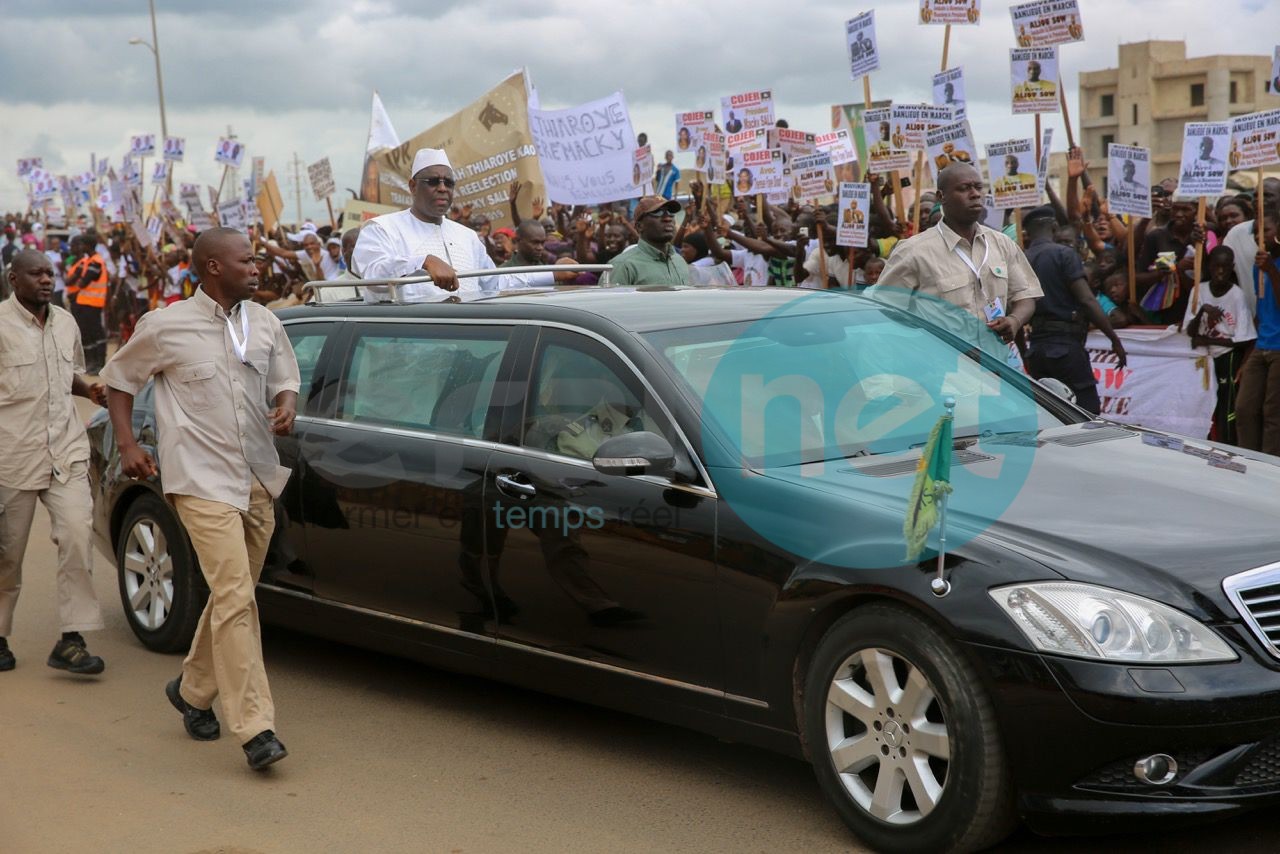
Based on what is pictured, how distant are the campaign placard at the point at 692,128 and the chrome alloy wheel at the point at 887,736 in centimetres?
1174

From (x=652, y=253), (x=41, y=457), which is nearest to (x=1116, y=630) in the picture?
(x=41, y=457)

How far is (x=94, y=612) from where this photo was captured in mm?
6680

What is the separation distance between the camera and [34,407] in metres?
6.72

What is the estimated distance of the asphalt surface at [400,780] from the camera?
14.7 ft

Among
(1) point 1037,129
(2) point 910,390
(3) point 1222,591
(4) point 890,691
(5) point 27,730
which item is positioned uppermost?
(1) point 1037,129

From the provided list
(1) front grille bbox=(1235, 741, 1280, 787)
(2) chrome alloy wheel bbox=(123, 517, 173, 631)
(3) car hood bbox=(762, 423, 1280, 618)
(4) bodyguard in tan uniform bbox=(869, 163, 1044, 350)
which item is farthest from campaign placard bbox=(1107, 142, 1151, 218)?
(1) front grille bbox=(1235, 741, 1280, 787)

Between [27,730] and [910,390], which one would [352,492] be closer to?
[27,730]

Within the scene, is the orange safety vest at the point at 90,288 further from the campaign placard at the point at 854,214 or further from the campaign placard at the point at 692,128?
the campaign placard at the point at 854,214

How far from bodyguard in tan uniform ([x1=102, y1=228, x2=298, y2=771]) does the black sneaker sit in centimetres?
106

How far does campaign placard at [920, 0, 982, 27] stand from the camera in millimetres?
11117

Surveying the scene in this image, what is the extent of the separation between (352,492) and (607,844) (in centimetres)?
200

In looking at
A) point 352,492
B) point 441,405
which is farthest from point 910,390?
point 352,492

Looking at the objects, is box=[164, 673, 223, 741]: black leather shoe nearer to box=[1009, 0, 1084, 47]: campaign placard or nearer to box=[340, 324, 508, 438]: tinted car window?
box=[340, 324, 508, 438]: tinted car window

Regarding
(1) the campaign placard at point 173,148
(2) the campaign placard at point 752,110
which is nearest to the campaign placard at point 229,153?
(1) the campaign placard at point 173,148
